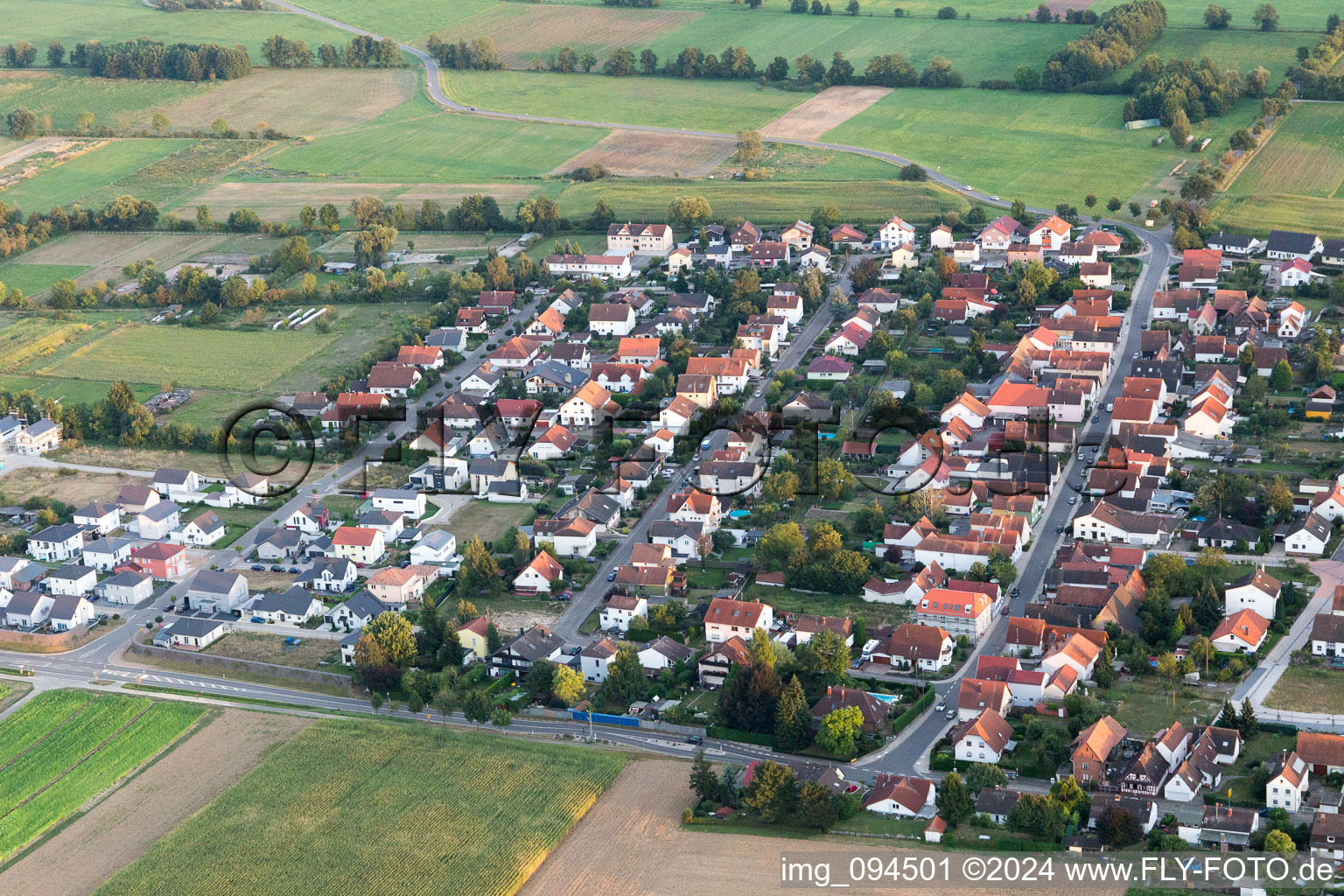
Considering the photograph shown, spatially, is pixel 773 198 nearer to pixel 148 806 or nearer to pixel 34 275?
pixel 34 275

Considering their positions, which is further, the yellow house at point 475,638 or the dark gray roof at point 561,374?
the dark gray roof at point 561,374

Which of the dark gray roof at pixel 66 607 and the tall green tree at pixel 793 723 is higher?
the tall green tree at pixel 793 723

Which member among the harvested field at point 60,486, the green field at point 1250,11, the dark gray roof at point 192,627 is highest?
the green field at point 1250,11

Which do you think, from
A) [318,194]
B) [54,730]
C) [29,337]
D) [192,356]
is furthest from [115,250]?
[54,730]

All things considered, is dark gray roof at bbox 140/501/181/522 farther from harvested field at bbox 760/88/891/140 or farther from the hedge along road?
harvested field at bbox 760/88/891/140

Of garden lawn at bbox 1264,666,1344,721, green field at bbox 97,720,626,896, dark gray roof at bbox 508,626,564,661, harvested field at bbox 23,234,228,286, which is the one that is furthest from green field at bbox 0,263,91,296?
garden lawn at bbox 1264,666,1344,721

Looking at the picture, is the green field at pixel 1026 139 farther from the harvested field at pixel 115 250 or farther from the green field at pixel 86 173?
the green field at pixel 86 173

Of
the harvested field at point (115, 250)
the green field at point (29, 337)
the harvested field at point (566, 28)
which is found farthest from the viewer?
the harvested field at point (566, 28)

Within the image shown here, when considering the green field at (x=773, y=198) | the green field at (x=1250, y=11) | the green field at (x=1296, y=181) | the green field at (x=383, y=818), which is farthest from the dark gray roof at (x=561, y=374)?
the green field at (x=1250, y=11)

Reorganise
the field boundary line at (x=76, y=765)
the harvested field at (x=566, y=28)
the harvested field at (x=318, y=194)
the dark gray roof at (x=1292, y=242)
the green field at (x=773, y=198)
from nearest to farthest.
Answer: the field boundary line at (x=76, y=765)
the dark gray roof at (x=1292, y=242)
the green field at (x=773, y=198)
the harvested field at (x=318, y=194)
the harvested field at (x=566, y=28)
